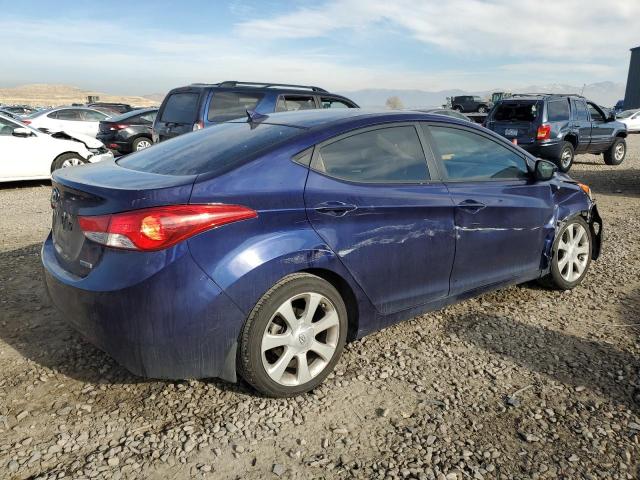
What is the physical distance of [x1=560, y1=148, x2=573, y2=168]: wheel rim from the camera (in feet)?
37.5

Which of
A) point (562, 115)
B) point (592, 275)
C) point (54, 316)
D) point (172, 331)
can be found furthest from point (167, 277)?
point (562, 115)

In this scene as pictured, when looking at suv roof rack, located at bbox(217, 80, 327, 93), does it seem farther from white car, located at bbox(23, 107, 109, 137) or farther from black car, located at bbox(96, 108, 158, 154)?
white car, located at bbox(23, 107, 109, 137)

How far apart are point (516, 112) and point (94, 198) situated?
421 inches

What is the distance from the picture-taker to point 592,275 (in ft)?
16.0

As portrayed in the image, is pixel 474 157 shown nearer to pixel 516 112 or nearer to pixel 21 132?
pixel 516 112

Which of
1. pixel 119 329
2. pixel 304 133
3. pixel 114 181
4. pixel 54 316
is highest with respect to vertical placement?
pixel 304 133

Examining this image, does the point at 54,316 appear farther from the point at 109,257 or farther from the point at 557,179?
the point at 557,179

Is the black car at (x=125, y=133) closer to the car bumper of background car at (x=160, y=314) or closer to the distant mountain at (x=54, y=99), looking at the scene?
the car bumper of background car at (x=160, y=314)

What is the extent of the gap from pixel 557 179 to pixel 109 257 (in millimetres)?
3570

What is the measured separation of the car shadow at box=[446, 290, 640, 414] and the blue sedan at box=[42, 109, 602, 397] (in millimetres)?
328

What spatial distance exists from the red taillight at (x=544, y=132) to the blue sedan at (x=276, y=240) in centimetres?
804

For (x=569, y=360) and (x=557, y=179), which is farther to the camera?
(x=557, y=179)

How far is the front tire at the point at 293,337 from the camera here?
102 inches

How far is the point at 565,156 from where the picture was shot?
1152cm
